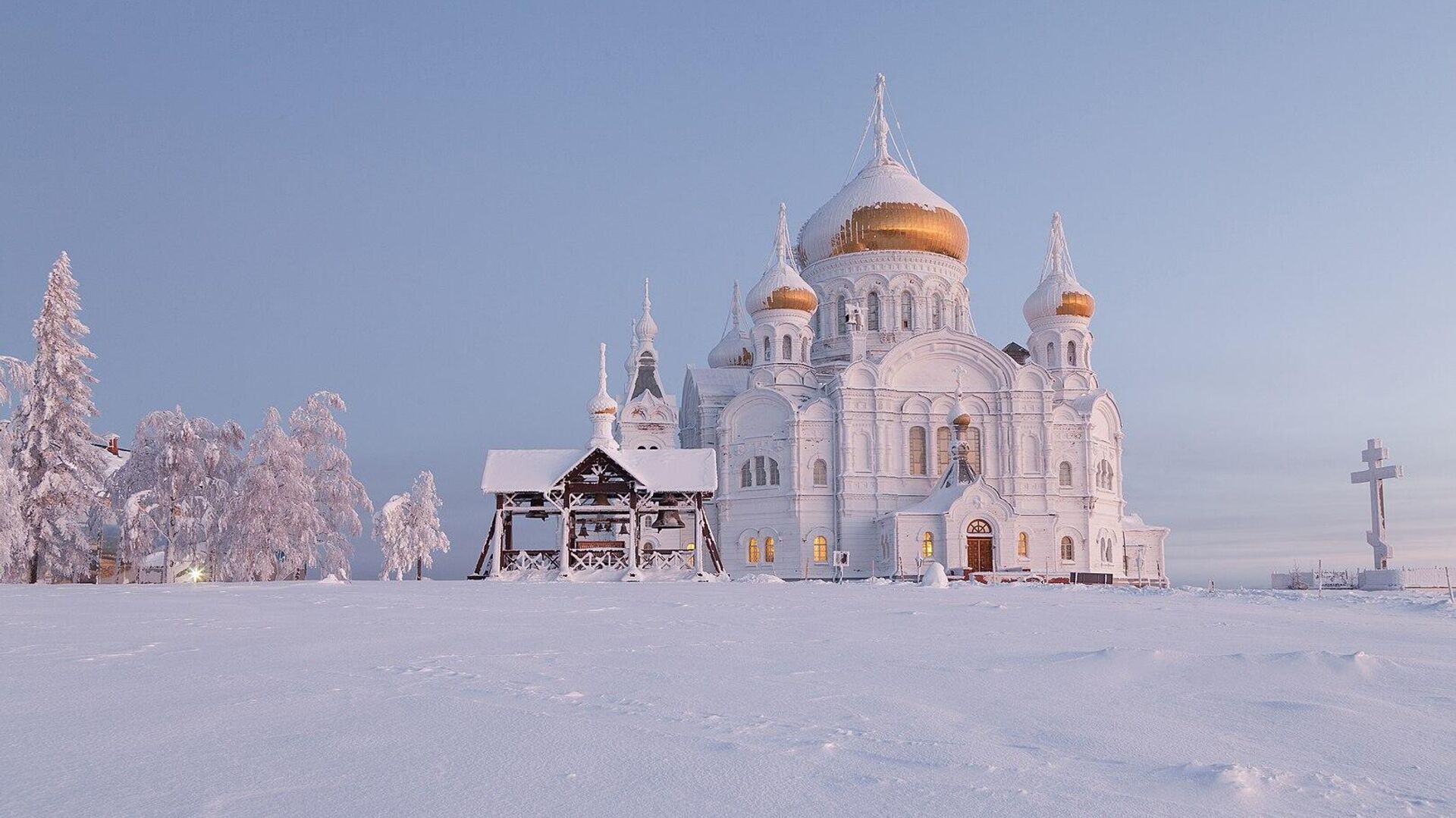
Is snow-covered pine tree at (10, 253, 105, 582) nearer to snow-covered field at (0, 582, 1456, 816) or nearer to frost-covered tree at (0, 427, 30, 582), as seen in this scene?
frost-covered tree at (0, 427, 30, 582)

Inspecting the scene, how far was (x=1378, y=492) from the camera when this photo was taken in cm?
3816

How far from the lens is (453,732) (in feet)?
21.1

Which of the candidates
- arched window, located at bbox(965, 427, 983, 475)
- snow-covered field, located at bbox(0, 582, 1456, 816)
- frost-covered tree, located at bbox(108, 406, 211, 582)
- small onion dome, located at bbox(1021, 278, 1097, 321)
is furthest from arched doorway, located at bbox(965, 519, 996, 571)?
snow-covered field, located at bbox(0, 582, 1456, 816)

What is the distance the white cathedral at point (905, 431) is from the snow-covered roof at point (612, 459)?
32.1ft

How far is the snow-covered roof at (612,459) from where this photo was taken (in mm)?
36781

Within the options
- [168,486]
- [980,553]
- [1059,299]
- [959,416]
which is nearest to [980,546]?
[980,553]

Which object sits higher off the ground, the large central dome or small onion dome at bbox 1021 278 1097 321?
the large central dome

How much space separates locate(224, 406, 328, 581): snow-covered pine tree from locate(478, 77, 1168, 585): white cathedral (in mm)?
14473

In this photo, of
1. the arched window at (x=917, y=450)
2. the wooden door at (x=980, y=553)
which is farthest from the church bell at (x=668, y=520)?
the arched window at (x=917, y=450)

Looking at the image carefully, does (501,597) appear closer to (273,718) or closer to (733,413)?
(273,718)

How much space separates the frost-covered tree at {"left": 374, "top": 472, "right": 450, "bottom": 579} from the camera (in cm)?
5050

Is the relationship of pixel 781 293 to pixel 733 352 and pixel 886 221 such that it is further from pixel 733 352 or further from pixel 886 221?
pixel 733 352

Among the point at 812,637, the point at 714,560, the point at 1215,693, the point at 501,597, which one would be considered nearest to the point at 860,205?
Answer: the point at 714,560

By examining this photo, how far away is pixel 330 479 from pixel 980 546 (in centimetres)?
2584
